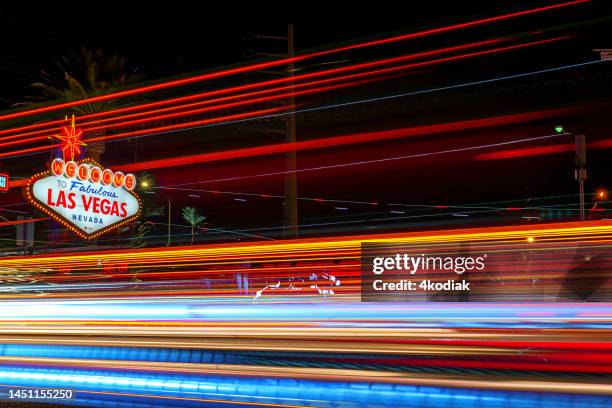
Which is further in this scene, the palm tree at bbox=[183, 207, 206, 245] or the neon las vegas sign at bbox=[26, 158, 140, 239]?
the palm tree at bbox=[183, 207, 206, 245]

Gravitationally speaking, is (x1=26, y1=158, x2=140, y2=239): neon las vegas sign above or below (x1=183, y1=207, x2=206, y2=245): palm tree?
below

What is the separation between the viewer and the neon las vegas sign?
1525 centimetres

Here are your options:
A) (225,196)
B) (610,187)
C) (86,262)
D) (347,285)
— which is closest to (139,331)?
(347,285)

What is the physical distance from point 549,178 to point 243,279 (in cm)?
2444

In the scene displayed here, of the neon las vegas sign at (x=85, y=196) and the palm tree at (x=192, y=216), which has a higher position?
the palm tree at (x=192, y=216)

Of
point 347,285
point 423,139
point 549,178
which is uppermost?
point 549,178

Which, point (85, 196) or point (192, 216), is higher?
point (192, 216)

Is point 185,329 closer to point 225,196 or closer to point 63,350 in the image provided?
point 63,350

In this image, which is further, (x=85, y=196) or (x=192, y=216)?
(x=192, y=216)

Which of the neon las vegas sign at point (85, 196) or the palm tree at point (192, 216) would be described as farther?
the palm tree at point (192, 216)

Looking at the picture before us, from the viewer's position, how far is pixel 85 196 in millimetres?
16172

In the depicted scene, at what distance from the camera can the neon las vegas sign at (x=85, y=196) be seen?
15.2 meters

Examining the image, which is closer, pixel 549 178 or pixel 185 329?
pixel 185 329

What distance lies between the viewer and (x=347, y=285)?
390 inches
